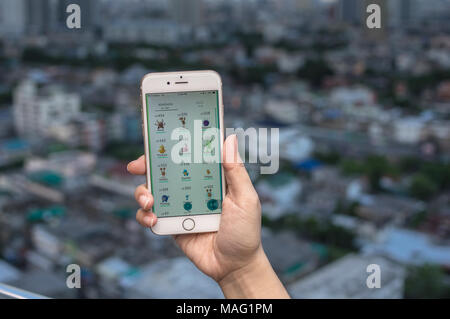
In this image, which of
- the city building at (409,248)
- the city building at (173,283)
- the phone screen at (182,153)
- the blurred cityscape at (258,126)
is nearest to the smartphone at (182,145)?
the phone screen at (182,153)

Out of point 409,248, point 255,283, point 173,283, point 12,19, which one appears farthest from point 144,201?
point 12,19

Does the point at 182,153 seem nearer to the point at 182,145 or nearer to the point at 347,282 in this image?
the point at 182,145

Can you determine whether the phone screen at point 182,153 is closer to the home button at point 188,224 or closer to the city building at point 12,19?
the home button at point 188,224

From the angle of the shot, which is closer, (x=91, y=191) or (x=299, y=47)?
(x=91, y=191)

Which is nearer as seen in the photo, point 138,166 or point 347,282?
point 138,166

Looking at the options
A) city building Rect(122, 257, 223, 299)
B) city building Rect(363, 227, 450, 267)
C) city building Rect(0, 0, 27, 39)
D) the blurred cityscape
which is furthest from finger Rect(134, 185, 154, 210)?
city building Rect(0, 0, 27, 39)
